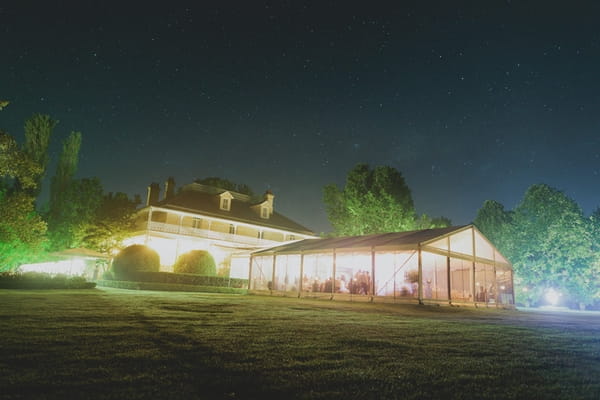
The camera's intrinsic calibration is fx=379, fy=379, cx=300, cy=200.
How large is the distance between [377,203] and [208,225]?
15.2 metres

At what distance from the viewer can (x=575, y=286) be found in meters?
25.4

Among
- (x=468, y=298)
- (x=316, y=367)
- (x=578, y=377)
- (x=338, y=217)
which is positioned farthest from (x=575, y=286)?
(x=316, y=367)

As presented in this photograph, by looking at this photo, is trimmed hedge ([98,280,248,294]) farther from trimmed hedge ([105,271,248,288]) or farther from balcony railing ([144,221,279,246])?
balcony railing ([144,221,279,246])

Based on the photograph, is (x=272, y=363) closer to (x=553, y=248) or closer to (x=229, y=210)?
(x=553, y=248)

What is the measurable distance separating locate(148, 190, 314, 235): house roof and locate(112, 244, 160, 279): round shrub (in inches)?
315

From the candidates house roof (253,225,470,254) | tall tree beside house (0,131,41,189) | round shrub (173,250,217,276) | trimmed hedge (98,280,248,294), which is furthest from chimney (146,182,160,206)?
tall tree beside house (0,131,41,189)

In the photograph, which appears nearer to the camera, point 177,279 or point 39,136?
point 177,279

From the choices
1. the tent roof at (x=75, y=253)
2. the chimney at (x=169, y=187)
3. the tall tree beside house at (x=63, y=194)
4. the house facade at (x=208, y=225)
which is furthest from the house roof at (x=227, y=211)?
the tent roof at (x=75, y=253)

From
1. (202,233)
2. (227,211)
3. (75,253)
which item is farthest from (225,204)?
(75,253)

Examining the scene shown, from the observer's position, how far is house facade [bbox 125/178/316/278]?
30859 millimetres

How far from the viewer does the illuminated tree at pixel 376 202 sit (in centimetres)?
3353

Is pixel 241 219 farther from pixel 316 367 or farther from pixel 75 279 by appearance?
pixel 316 367

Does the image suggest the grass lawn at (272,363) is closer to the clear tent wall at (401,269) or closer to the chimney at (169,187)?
the clear tent wall at (401,269)

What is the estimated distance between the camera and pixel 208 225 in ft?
110
